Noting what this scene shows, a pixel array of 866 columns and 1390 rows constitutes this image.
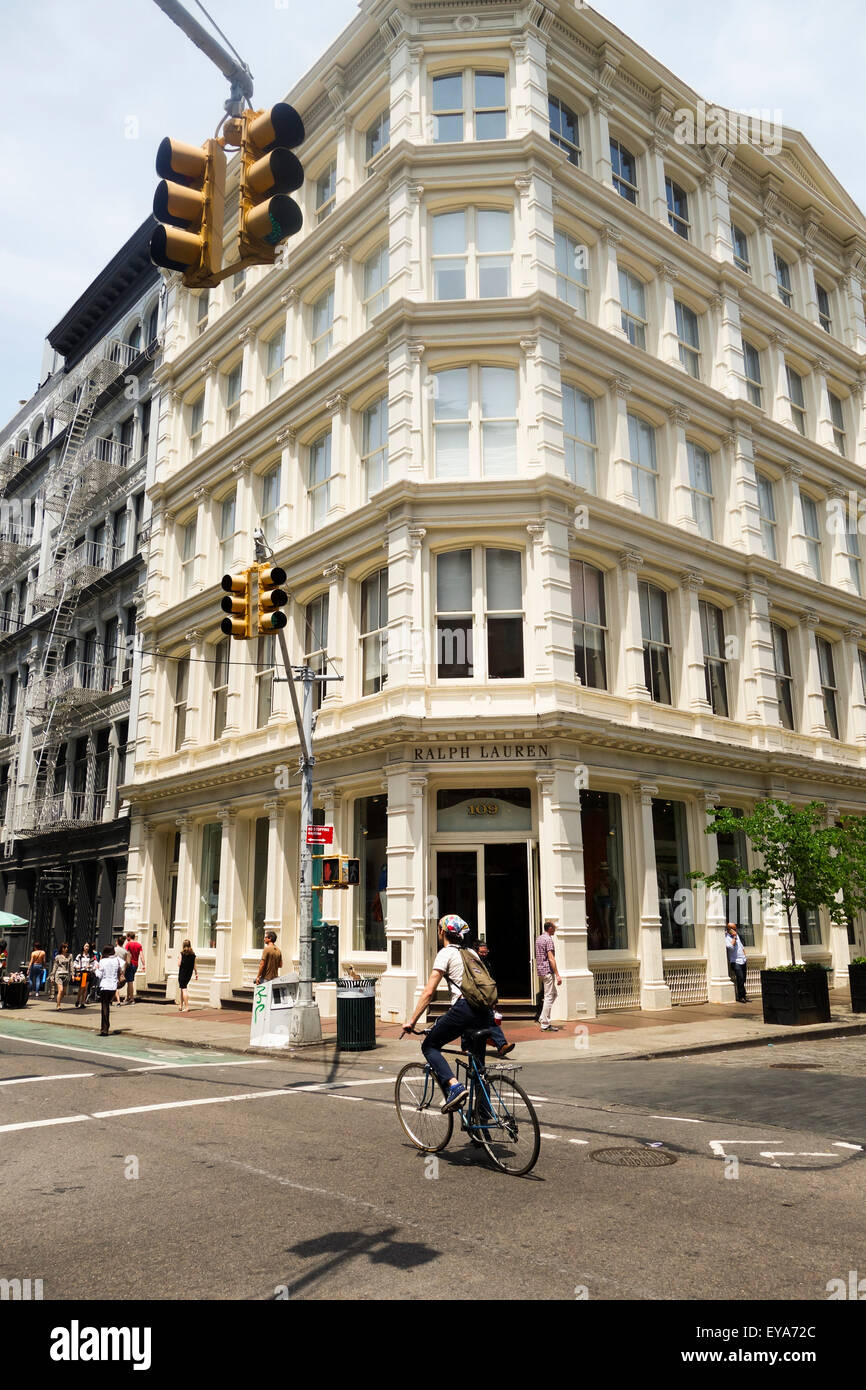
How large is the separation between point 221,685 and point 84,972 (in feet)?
28.8

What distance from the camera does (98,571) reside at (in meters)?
36.5

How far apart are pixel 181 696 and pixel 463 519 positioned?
13393 mm

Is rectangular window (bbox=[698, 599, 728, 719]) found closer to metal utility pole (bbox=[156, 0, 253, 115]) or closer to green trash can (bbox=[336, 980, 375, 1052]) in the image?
green trash can (bbox=[336, 980, 375, 1052])

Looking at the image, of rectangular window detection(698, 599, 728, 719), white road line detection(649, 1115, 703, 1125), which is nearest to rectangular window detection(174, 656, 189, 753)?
rectangular window detection(698, 599, 728, 719)

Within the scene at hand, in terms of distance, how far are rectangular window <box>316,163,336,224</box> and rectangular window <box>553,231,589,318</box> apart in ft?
22.1

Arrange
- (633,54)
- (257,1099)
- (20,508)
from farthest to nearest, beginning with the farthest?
(20,508) → (633,54) → (257,1099)

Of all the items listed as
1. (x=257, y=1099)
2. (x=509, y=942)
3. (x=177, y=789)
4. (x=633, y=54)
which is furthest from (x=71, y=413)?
(x=257, y=1099)

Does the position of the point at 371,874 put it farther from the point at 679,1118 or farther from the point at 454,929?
the point at 454,929

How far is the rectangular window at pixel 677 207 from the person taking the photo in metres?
27.8

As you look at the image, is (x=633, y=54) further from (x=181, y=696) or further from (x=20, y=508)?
(x=20, y=508)

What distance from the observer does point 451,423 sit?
72.0 ft

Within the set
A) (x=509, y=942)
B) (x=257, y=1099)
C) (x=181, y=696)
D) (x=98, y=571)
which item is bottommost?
(x=257, y=1099)

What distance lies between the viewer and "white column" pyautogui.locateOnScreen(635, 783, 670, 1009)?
2083 centimetres

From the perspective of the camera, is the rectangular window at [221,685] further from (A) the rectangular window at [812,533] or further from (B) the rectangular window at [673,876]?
(A) the rectangular window at [812,533]
